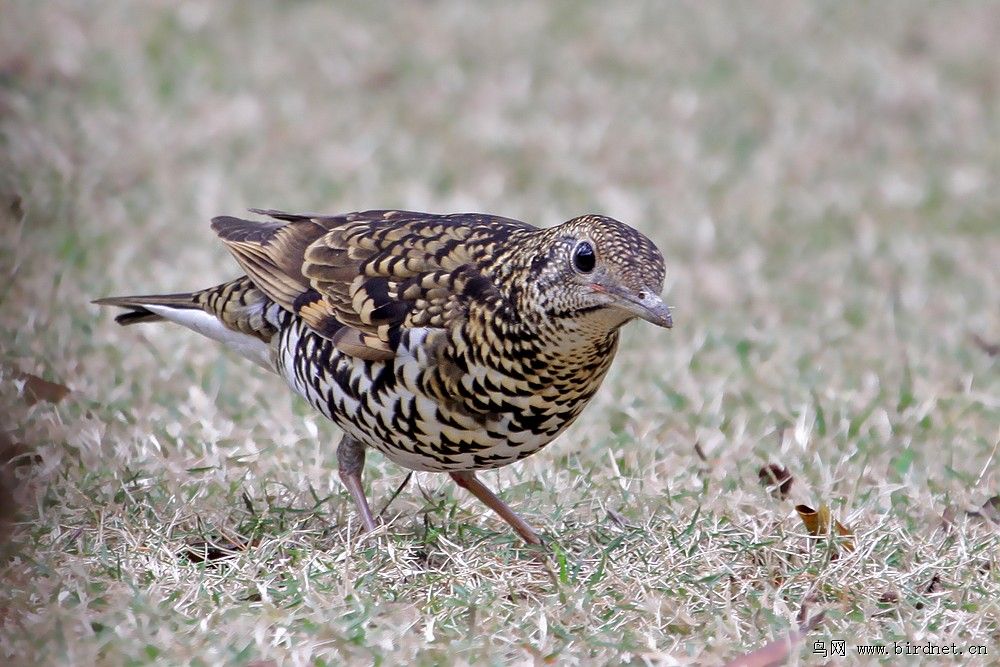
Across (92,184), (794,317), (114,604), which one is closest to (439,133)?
(92,184)

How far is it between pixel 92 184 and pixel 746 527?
458cm

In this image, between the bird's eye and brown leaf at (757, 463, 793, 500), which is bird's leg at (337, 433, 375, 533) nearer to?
the bird's eye

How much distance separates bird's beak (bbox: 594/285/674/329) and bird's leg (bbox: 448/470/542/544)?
1.01 meters

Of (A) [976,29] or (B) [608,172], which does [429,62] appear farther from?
(A) [976,29]

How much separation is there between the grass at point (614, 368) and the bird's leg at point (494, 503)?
7 cm

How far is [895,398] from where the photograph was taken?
5812 millimetres

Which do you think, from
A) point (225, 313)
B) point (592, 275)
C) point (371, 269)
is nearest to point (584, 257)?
point (592, 275)

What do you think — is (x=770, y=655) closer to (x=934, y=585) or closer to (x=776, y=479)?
(x=934, y=585)

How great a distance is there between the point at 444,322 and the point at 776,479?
1448 mm

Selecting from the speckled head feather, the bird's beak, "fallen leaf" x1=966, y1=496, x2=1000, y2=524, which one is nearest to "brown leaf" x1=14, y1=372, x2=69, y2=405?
the speckled head feather

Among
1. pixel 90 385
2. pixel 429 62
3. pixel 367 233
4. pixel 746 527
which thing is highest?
pixel 429 62

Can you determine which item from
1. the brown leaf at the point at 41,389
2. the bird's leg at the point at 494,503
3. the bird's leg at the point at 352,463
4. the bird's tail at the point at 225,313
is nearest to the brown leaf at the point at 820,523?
the bird's leg at the point at 494,503

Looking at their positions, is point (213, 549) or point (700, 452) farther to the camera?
point (700, 452)

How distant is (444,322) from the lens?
4.18 metres
